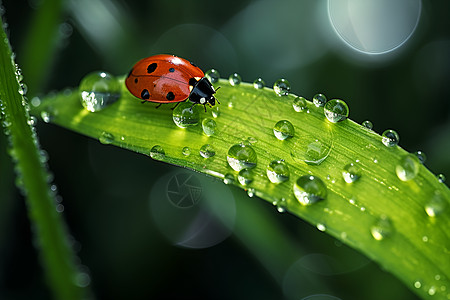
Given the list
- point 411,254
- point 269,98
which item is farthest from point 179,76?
point 411,254

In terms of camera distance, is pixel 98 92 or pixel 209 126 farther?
pixel 98 92

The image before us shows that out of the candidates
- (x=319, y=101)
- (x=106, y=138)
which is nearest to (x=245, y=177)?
(x=319, y=101)

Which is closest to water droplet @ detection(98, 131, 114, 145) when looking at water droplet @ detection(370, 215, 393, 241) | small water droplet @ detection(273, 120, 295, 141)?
small water droplet @ detection(273, 120, 295, 141)

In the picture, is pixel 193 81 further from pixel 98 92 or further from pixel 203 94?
pixel 98 92

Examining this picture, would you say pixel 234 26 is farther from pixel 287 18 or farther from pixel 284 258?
pixel 284 258

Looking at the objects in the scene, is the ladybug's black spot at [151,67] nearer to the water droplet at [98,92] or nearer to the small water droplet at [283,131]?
the water droplet at [98,92]

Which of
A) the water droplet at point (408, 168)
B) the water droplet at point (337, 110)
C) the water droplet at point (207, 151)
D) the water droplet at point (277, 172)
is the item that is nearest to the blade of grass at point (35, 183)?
the water droplet at point (207, 151)

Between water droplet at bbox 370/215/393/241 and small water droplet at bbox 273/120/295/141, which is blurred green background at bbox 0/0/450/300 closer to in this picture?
small water droplet at bbox 273/120/295/141
